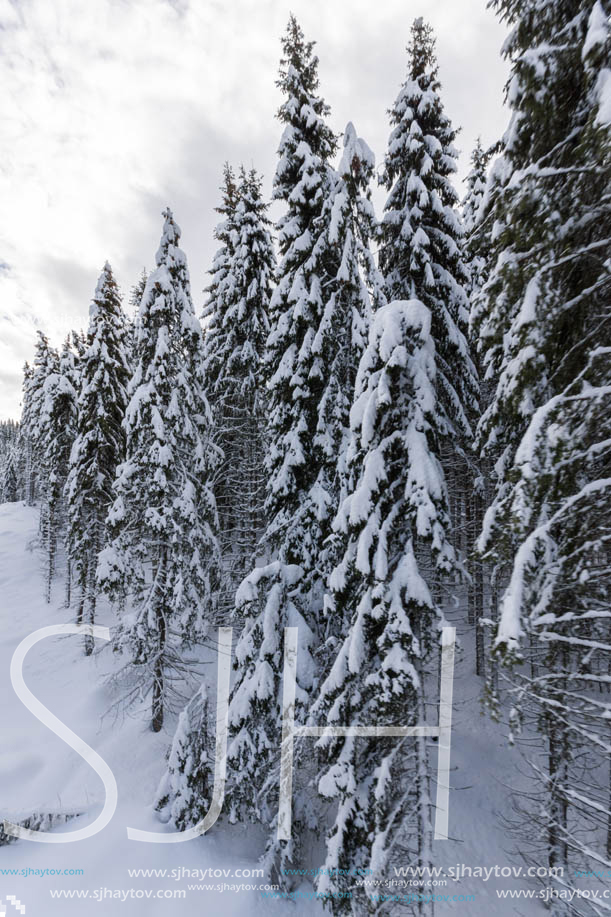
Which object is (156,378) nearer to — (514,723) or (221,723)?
(221,723)

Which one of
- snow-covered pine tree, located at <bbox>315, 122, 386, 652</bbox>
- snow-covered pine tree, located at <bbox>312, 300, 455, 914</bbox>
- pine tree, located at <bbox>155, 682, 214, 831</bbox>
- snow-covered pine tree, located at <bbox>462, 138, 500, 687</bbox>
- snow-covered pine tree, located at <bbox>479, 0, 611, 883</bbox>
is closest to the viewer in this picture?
snow-covered pine tree, located at <bbox>479, 0, 611, 883</bbox>

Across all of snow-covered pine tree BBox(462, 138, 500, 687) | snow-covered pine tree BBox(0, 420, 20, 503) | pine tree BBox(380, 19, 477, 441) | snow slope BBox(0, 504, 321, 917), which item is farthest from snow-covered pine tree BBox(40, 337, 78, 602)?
snow-covered pine tree BBox(0, 420, 20, 503)

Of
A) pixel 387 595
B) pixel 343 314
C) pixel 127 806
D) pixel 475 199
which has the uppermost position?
pixel 475 199

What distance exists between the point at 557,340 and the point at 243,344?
12391 mm

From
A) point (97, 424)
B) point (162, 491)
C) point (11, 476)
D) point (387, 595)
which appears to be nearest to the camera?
point (387, 595)

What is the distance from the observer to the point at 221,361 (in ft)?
53.9

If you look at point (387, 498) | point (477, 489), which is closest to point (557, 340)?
point (387, 498)

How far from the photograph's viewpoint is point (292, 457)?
948 centimetres

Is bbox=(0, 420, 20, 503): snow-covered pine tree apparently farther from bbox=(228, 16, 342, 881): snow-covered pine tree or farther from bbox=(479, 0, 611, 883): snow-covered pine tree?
bbox=(479, 0, 611, 883): snow-covered pine tree

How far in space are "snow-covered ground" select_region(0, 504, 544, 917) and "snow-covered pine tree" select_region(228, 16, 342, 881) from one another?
4.30 ft

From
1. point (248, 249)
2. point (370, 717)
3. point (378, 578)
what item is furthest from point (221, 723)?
point (248, 249)

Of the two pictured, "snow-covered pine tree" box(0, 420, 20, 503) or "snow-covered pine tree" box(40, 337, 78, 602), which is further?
"snow-covered pine tree" box(0, 420, 20, 503)

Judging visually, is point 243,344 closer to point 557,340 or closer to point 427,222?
point 427,222

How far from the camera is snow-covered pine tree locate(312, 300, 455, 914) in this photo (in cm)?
621
